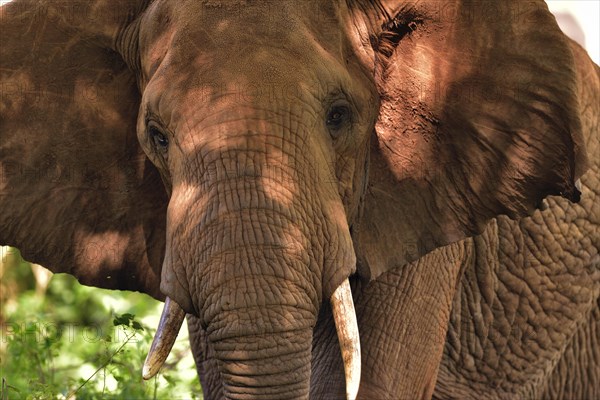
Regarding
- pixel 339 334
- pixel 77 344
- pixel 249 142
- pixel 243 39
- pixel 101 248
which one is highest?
pixel 243 39

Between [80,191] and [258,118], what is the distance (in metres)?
1.35

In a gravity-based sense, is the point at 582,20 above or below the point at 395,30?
below

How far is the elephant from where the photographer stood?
15.0 ft

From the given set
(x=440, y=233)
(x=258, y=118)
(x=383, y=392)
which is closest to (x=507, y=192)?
(x=440, y=233)

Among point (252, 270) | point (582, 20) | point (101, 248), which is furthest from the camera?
point (582, 20)

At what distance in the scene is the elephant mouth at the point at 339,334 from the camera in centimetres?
484

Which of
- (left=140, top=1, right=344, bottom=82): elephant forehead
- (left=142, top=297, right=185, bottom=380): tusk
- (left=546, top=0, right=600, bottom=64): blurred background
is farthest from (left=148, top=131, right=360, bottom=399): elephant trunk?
(left=546, top=0, right=600, bottom=64): blurred background

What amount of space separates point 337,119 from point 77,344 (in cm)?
500

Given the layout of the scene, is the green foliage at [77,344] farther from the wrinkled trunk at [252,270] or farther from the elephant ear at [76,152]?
the wrinkled trunk at [252,270]

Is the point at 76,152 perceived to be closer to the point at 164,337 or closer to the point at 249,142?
the point at 164,337

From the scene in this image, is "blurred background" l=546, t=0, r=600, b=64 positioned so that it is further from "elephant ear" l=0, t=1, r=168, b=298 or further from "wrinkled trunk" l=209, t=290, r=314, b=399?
"wrinkled trunk" l=209, t=290, r=314, b=399

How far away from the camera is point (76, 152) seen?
5695 millimetres

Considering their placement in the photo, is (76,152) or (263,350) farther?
(76,152)

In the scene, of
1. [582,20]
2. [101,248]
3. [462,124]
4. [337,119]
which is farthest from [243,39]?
[582,20]
